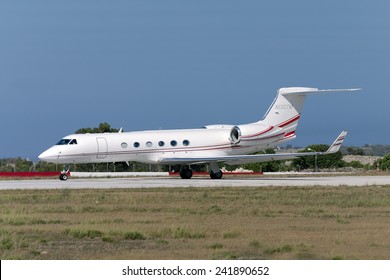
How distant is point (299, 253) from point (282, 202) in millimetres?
12960

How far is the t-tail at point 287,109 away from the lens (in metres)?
53.9

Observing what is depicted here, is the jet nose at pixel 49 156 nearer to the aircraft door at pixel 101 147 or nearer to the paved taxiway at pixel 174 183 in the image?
the paved taxiway at pixel 174 183

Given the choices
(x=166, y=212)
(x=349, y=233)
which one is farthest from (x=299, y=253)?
(x=166, y=212)

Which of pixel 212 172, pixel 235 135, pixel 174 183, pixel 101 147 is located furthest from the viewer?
pixel 235 135

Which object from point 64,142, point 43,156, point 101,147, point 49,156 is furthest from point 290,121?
point 43,156

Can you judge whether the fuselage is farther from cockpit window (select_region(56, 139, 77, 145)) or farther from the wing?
the wing

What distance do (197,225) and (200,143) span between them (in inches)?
1194

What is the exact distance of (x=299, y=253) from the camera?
16.3 metres

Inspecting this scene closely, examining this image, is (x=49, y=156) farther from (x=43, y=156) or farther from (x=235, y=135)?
(x=235, y=135)

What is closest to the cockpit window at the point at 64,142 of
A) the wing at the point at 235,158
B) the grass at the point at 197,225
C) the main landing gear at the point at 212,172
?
the wing at the point at 235,158

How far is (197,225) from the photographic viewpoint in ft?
70.9

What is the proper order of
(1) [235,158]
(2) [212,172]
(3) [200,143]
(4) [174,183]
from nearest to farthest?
1. (4) [174,183]
2. (1) [235,158]
3. (2) [212,172]
4. (3) [200,143]
